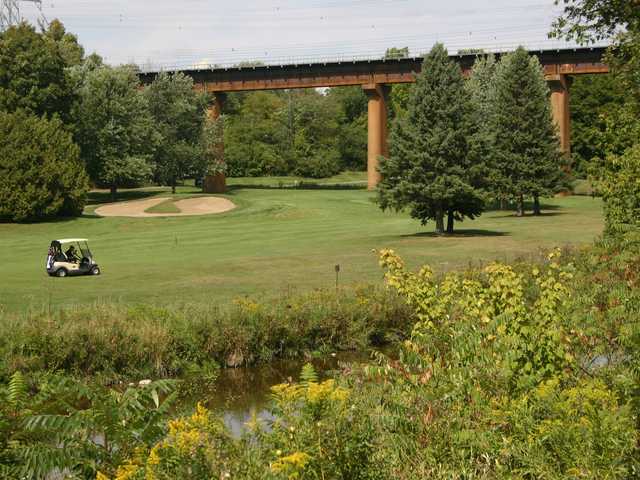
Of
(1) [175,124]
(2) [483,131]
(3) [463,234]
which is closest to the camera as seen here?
(3) [463,234]

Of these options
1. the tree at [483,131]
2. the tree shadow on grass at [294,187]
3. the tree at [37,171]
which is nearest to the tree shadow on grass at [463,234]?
the tree at [483,131]

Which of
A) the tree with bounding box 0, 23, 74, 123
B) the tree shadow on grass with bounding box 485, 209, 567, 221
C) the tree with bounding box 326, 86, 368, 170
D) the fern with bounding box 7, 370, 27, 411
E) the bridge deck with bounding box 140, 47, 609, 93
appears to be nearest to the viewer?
the fern with bounding box 7, 370, 27, 411

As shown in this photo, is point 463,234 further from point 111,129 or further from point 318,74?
point 318,74

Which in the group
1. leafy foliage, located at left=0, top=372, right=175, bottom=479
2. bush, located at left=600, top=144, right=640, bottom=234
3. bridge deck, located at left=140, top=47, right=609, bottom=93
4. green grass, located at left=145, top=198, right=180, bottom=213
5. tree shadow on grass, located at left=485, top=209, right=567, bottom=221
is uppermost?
bridge deck, located at left=140, top=47, right=609, bottom=93

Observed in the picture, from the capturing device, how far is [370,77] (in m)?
88.1

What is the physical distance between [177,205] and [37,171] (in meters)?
11.3

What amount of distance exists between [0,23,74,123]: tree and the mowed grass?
907cm

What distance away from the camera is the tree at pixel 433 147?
48.0 m

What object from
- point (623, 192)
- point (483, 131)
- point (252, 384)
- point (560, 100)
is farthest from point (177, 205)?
point (252, 384)

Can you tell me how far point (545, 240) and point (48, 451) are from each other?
127 feet

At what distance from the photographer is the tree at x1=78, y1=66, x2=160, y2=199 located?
73500 millimetres

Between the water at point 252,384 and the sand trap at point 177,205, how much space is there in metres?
45.3

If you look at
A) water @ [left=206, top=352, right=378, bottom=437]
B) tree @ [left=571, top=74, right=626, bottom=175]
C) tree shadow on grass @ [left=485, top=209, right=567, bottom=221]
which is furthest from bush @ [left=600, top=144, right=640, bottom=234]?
tree @ [left=571, top=74, right=626, bottom=175]

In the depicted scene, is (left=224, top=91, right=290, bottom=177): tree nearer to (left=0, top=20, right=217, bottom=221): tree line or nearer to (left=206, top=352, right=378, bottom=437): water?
(left=0, top=20, right=217, bottom=221): tree line
